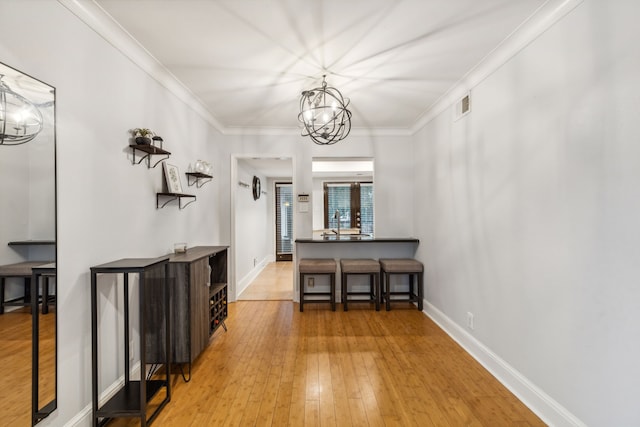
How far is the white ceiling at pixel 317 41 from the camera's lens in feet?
5.81

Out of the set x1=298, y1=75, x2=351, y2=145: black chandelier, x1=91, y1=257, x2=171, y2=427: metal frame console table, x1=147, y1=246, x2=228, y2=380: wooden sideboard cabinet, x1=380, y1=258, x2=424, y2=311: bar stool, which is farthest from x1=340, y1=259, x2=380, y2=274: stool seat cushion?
x1=91, y1=257, x2=171, y2=427: metal frame console table

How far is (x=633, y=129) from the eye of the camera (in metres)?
1.32

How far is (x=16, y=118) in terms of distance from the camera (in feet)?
4.11

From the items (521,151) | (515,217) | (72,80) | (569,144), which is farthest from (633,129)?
(72,80)

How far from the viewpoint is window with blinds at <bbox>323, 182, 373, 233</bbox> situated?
754cm

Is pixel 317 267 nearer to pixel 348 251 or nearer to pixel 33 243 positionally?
pixel 348 251

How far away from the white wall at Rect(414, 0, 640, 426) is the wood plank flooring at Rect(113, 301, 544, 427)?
0.37m

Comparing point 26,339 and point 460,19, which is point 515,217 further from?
point 26,339

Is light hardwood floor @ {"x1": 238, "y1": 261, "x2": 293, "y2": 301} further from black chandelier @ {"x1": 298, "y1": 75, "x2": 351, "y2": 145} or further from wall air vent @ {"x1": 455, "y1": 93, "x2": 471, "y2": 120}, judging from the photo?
wall air vent @ {"x1": 455, "y1": 93, "x2": 471, "y2": 120}

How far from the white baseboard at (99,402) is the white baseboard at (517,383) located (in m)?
2.79

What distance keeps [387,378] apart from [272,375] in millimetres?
925

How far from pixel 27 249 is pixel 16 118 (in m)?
0.59

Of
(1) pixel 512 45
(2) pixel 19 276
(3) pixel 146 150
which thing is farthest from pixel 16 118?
(1) pixel 512 45

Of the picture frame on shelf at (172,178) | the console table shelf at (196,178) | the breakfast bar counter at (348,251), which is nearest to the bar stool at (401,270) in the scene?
the breakfast bar counter at (348,251)
